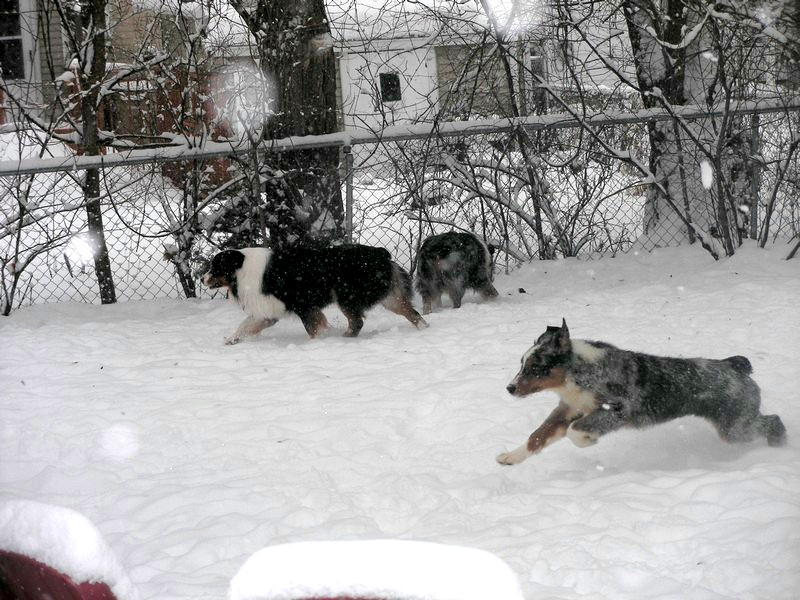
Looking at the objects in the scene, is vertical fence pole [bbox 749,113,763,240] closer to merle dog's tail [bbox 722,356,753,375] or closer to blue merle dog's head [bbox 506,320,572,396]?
merle dog's tail [bbox 722,356,753,375]

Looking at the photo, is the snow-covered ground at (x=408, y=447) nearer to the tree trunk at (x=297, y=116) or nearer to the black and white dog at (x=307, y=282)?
the black and white dog at (x=307, y=282)

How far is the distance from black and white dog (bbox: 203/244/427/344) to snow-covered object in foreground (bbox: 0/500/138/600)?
5.00 m

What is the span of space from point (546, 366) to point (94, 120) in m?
5.37

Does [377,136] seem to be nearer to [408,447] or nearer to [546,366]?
[408,447]

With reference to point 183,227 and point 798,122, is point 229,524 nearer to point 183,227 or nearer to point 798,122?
point 183,227

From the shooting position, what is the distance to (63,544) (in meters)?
1.18

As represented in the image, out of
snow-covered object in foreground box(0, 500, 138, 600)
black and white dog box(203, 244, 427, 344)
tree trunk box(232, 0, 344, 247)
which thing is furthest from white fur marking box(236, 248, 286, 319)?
snow-covered object in foreground box(0, 500, 138, 600)

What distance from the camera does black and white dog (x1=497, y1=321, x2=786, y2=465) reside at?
11.7 feet

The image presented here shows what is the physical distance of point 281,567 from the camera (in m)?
1.11

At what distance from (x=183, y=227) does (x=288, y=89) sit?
162 centimetres

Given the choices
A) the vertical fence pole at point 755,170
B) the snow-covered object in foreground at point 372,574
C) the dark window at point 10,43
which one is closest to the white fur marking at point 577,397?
the snow-covered object in foreground at point 372,574

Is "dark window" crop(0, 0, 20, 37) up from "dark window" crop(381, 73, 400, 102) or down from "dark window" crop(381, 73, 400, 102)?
up

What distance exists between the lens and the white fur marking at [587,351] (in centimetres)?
364

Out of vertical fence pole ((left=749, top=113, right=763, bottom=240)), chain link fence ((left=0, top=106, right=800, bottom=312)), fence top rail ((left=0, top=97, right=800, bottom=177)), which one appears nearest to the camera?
fence top rail ((left=0, top=97, right=800, bottom=177))
